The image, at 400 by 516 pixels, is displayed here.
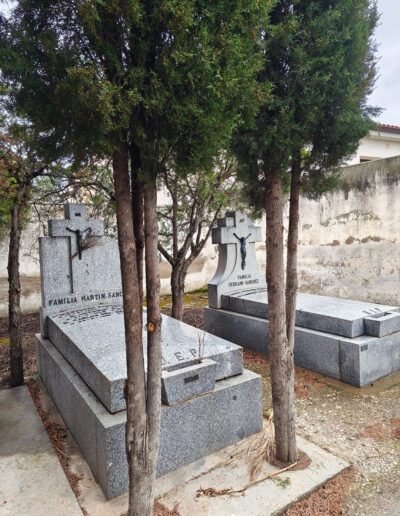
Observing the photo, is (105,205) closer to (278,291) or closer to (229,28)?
(278,291)

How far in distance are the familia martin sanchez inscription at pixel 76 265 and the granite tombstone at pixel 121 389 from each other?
30cm

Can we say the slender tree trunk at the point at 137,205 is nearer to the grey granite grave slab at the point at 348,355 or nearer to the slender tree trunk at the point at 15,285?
the slender tree trunk at the point at 15,285

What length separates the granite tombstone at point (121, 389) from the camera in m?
2.86

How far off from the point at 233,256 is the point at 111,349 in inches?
152

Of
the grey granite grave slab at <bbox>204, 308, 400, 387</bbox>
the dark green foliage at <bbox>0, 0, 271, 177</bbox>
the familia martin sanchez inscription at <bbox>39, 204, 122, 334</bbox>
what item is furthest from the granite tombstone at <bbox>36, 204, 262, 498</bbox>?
the dark green foliage at <bbox>0, 0, 271, 177</bbox>

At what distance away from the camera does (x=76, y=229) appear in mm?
5391

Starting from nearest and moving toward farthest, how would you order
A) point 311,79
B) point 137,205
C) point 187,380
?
point 137,205
point 311,79
point 187,380

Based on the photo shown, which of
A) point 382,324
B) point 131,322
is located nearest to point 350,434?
point 382,324

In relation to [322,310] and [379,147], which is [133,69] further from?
[379,147]

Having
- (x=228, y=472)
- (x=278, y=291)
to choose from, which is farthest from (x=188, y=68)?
(x=228, y=472)

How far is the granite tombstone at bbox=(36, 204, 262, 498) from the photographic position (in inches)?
113

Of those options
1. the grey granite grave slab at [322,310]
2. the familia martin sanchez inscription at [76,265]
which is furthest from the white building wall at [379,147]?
the familia martin sanchez inscription at [76,265]

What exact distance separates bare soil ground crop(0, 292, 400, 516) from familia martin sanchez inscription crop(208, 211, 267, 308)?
1.52 meters

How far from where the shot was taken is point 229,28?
190 centimetres
